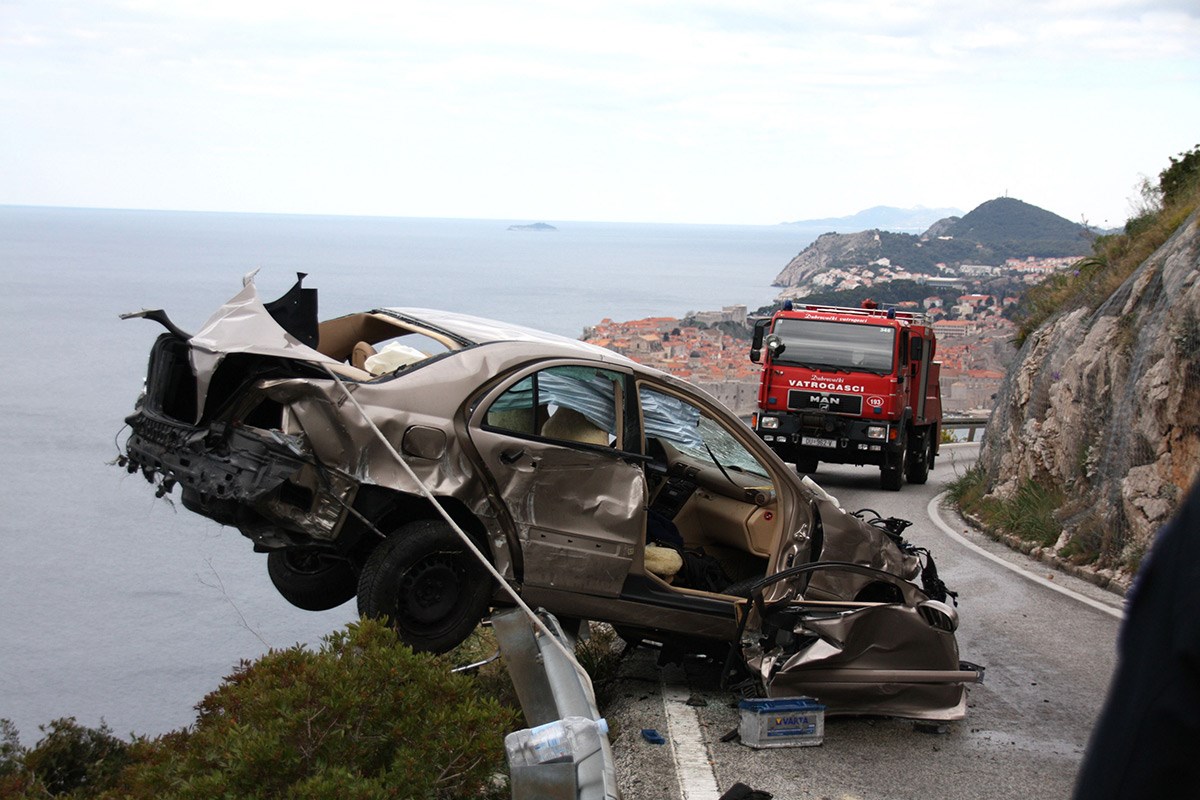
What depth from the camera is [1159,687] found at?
1.29 meters

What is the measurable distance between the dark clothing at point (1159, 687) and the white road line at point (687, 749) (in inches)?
176

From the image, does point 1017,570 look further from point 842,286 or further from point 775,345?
point 842,286

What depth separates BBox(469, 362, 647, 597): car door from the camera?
6.57 metres

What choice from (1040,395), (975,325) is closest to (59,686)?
(1040,395)

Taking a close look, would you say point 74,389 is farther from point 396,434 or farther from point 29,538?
Result: point 396,434

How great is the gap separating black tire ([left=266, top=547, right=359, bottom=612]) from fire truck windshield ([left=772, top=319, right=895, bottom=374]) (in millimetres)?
13363

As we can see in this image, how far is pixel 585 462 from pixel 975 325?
52.7 metres

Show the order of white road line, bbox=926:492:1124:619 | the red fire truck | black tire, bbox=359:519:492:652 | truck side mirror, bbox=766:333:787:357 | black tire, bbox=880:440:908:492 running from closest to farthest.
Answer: black tire, bbox=359:519:492:652
white road line, bbox=926:492:1124:619
truck side mirror, bbox=766:333:787:357
the red fire truck
black tire, bbox=880:440:908:492

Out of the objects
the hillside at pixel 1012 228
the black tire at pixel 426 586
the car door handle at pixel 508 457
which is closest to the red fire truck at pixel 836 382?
the car door handle at pixel 508 457

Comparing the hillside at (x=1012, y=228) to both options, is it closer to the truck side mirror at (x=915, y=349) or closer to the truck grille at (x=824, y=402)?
the truck side mirror at (x=915, y=349)

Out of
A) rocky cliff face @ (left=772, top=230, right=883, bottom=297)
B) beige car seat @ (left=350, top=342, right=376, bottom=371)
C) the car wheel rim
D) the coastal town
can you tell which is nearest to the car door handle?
the car wheel rim

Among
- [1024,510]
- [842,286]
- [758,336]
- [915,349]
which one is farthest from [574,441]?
[842,286]

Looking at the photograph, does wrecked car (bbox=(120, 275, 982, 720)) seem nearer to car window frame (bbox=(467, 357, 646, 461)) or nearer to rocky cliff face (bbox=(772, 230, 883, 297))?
car window frame (bbox=(467, 357, 646, 461))

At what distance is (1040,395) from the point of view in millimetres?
19375
